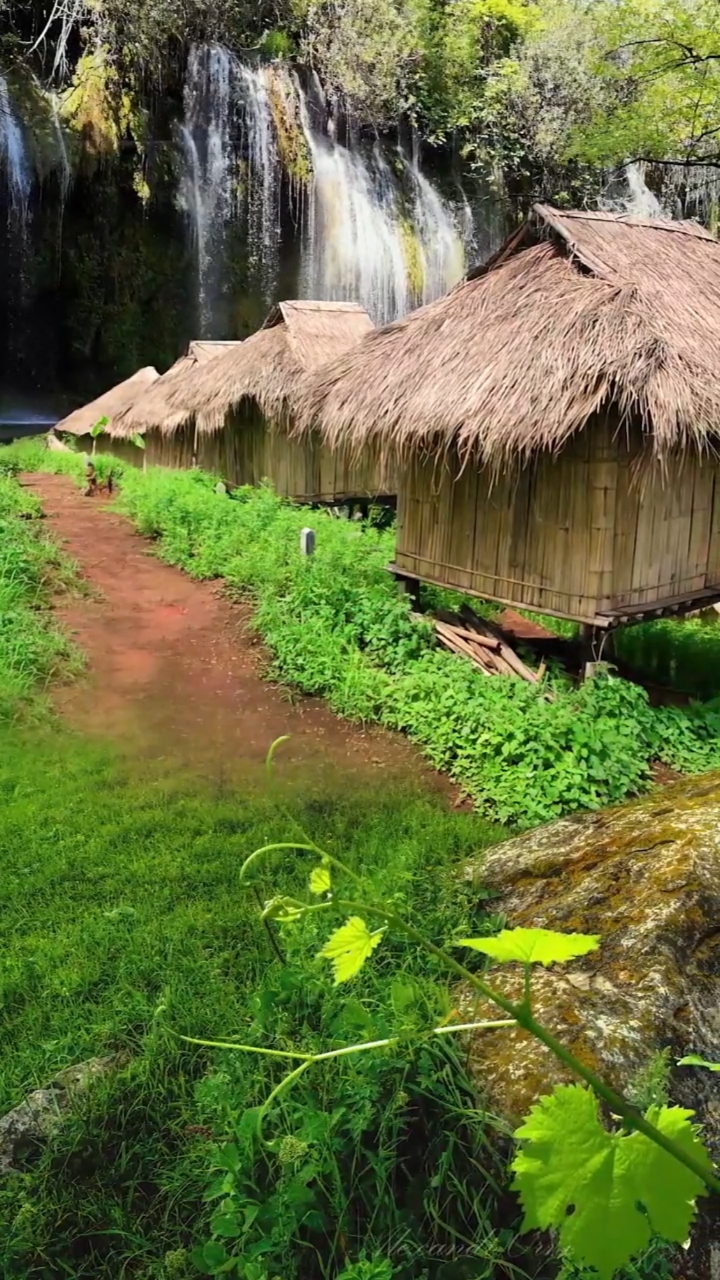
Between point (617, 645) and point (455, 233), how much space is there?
55.4 ft

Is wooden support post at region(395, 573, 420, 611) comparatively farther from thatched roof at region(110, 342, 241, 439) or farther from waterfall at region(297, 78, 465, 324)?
waterfall at region(297, 78, 465, 324)

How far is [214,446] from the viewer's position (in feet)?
49.8

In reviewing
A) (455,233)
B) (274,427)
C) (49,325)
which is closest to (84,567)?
(274,427)

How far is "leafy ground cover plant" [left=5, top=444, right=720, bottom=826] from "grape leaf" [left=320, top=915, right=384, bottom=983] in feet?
13.4

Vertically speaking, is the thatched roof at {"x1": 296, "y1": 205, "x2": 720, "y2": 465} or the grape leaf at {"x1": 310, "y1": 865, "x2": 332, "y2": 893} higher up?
the thatched roof at {"x1": 296, "y1": 205, "x2": 720, "y2": 465}

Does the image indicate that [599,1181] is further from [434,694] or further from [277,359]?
[277,359]

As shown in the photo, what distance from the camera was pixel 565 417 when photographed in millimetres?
Answer: 6047

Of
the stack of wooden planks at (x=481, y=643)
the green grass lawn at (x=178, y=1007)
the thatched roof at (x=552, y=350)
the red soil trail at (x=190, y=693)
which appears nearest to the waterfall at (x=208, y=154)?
the red soil trail at (x=190, y=693)

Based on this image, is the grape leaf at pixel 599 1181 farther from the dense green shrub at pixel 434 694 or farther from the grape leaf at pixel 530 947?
the dense green shrub at pixel 434 694

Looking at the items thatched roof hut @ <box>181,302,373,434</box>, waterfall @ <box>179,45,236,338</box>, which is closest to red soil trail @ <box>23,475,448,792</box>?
thatched roof hut @ <box>181,302,373,434</box>

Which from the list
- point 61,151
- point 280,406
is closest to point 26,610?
point 280,406

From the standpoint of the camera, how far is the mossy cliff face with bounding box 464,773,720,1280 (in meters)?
2.25

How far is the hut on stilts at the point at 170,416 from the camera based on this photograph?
51.4 ft

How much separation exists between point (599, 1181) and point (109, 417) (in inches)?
734
